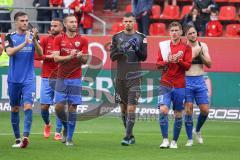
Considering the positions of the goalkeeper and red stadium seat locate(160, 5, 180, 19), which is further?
red stadium seat locate(160, 5, 180, 19)

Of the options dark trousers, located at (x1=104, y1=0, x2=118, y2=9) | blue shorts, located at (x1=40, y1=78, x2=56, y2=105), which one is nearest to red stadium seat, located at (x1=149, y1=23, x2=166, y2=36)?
dark trousers, located at (x1=104, y1=0, x2=118, y2=9)

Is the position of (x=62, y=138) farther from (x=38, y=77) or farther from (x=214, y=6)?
(x=214, y=6)

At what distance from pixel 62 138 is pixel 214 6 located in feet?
33.6

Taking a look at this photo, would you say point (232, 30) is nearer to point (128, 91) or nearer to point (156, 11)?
point (156, 11)

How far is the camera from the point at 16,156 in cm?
1367

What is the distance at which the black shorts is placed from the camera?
1578cm

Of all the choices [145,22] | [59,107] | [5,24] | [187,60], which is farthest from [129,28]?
[5,24]

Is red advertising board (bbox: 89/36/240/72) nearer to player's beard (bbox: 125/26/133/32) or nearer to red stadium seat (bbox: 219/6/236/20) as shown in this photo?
red stadium seat (bbox: 219/6/236/20)

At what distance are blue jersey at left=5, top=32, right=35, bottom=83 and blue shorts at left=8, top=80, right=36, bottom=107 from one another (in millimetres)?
82

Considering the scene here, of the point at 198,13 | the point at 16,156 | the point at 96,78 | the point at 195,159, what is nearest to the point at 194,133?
the point at 195,159

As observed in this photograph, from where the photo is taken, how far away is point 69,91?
15.4 metres

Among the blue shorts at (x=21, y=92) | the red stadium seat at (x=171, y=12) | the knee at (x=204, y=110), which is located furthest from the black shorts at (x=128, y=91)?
the red stadium seat at (x=171, y=12)

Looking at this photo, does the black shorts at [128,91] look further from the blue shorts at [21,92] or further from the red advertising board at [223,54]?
the red advertising board at [223,54]

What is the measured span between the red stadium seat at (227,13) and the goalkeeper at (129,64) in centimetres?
1069
